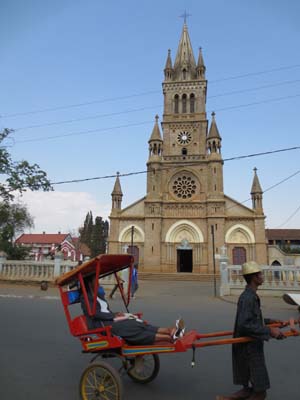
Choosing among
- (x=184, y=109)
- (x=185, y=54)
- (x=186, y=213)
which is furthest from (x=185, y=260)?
(x=185, y=54)

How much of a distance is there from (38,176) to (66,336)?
11337 mm

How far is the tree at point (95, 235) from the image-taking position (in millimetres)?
61469

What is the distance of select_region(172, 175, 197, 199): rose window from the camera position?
3528cm

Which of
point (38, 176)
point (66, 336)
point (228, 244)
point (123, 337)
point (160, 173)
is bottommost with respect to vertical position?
point (66, 336)

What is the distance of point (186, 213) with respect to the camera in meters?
34.1

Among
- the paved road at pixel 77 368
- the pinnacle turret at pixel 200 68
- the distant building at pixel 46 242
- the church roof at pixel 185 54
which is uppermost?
the church roof at pixel 185 54

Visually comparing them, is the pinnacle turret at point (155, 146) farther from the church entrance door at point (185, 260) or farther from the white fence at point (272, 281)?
the white fence at point (272, 281)

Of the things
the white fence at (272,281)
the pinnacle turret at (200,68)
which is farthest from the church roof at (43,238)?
the white fence at (272,281)

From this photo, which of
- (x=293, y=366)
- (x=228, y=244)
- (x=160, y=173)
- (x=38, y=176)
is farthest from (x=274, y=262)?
(x=293, y=366)

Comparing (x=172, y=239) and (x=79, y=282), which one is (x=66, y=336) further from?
(x=172, y=239)

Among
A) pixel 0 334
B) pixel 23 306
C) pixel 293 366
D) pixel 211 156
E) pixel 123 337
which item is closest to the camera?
pixel 123 337

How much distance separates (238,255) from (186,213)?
296 inches

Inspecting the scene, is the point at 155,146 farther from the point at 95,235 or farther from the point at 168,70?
the point at 95,235

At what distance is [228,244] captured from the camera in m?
32.5
